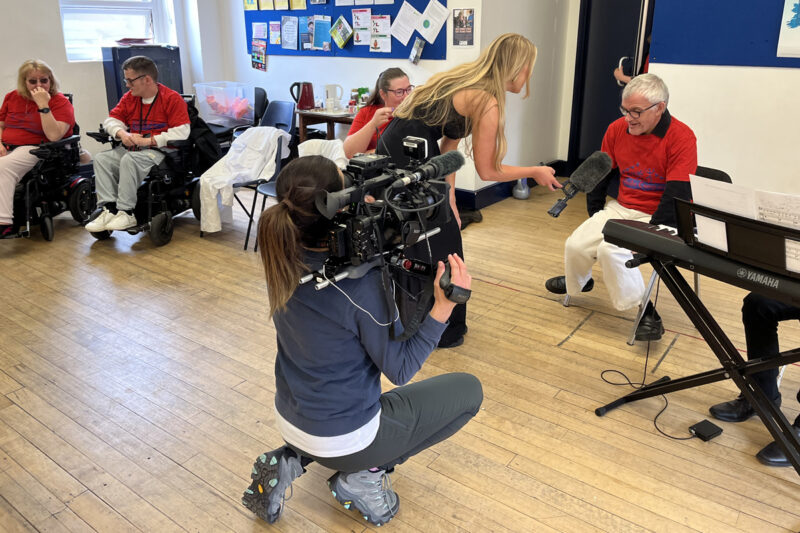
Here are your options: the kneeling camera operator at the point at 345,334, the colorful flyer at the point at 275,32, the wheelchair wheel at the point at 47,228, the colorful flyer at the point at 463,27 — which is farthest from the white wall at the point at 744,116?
the wheelchair wheel at the point at 47,228

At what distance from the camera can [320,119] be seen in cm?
543

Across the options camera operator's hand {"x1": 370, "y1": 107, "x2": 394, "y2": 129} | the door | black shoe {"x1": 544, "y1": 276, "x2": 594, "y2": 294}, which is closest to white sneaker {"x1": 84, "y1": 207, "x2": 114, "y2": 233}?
camera operator's hand {"x1": 370, "y1": 107, "x2": 394, "y2": 129}

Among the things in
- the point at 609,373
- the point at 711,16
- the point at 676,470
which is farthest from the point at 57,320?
the point at 711,16

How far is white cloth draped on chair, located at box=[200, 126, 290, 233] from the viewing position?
430 centimetres

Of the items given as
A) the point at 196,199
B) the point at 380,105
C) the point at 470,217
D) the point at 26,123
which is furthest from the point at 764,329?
the point at 26,123

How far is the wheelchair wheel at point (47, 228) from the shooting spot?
441 cm

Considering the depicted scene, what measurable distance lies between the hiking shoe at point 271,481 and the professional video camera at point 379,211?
0.66 m

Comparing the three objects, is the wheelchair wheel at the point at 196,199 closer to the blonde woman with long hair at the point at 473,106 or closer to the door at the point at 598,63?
the blonde woman with long hair at the point at 473,106

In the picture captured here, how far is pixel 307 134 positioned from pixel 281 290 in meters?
4.36

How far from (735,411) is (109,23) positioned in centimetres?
598

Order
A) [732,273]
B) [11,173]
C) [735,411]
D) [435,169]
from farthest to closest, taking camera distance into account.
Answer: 1. [11,173]
2. [735,411]
3. [732,273]
4. [435,169]

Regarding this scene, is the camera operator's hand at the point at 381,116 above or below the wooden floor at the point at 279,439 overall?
above

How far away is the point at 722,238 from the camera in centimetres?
199

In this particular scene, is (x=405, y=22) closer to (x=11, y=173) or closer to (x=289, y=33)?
(x=289, y=33)
